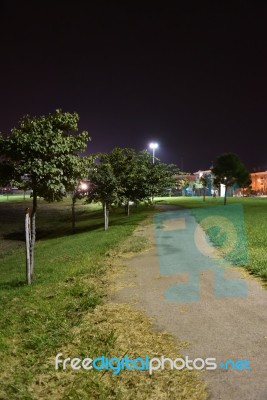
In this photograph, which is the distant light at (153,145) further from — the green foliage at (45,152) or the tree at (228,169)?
the green foliage at (45,152)

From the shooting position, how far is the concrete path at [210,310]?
468 centimetres

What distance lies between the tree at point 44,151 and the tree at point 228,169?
3733cm

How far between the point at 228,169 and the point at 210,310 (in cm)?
4067

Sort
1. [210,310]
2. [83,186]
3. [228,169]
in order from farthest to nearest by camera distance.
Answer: [228,169] < [83,186] < [210,310]

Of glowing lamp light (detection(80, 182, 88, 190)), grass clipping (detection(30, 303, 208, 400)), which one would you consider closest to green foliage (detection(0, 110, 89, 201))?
grass clipping (detection(30, 303, 208, 400))

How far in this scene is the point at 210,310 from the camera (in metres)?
7.18

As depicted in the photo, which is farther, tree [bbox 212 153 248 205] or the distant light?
the distant light

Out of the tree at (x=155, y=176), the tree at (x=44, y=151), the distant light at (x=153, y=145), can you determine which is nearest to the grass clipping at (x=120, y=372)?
the tree at (x=44, y=151)

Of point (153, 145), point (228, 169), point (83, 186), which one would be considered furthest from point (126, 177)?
point (153, 145)

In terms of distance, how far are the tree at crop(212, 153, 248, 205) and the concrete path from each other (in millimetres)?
34574

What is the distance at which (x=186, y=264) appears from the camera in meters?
11.5

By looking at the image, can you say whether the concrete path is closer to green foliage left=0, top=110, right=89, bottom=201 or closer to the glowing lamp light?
green foliage left=0, top=110, right=89, bottom=201

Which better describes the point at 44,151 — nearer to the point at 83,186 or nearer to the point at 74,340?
the point at 74,340

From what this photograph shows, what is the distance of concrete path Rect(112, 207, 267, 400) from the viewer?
15.4 feet
